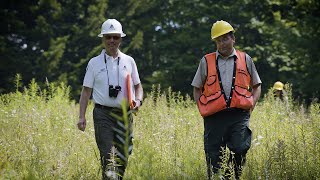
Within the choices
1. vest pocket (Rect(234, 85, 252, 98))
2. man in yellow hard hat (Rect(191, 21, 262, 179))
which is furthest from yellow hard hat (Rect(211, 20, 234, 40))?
vest pocket (Rect(234, 85, 252, 98))

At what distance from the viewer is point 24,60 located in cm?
2478

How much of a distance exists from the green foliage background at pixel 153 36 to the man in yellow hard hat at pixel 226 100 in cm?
1699

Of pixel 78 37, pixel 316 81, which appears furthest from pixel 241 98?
pixel 78 37

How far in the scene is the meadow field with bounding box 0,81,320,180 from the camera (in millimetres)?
4953

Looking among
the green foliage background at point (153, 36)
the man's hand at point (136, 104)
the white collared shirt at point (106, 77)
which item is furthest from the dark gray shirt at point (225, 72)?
the green foliage background at point (153, 36)

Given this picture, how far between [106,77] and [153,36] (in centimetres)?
2571

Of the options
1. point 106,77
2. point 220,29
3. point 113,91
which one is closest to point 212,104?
point 220,29

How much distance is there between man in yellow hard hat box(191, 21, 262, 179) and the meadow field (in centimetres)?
34

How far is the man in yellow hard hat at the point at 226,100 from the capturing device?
4734mm

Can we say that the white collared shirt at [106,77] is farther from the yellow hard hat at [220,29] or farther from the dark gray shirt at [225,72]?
the yellow hard hat at [220,29]

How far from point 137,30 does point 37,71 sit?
762 centimetres

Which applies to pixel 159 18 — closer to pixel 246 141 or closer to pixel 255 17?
pixel 255 17

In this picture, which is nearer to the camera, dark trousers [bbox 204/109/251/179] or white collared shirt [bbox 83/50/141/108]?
dark trousers [bbox 204/109/251/179]

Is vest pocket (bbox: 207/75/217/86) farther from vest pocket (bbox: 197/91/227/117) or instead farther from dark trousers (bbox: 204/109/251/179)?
dark trousers (bbox: 204/109/251/179)
